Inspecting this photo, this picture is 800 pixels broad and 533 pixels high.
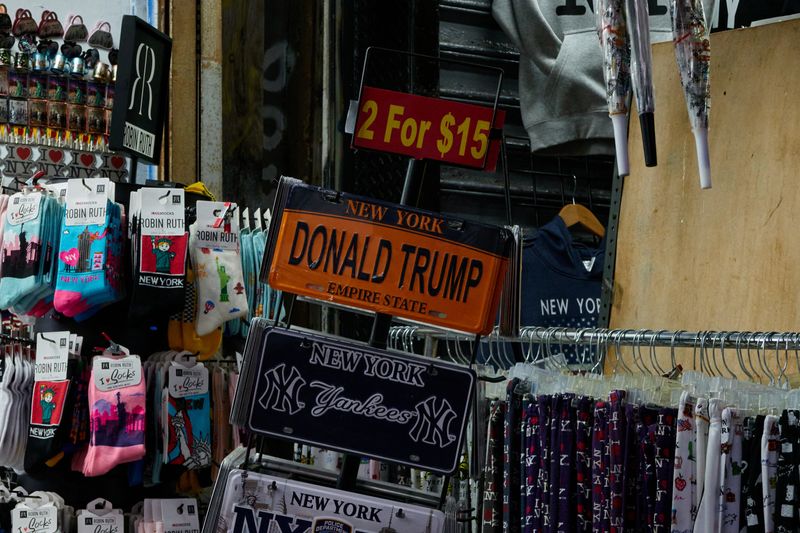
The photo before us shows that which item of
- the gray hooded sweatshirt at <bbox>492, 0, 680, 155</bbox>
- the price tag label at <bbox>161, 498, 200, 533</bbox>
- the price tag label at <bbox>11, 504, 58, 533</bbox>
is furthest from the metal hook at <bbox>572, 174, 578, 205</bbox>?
the price tag label at <bbox>11, 504, 58, 533</bbox>

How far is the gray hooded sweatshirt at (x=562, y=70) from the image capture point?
5855 millimetres

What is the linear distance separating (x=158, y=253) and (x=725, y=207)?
2135 mm

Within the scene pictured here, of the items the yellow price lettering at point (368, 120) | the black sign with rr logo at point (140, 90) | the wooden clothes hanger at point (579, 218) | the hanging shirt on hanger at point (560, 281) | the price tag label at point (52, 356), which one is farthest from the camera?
the wooden clothes hanger at point (579, 218)

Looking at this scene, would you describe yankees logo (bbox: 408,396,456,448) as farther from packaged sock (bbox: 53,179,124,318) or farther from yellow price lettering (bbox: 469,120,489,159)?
packaged sock (bbox: 53,179,124,318)

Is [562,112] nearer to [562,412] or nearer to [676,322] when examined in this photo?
[676,322]

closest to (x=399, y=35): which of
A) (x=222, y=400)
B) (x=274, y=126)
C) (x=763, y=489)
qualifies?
(x=274, y=126)

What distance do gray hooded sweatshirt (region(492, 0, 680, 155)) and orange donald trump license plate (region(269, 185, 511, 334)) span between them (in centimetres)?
353

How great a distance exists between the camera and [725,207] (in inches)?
158

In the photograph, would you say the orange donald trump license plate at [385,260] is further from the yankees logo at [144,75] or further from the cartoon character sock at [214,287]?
the yankees logo at [144,75]

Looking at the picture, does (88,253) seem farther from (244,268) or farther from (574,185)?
(574,185)

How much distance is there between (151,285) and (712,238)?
2116 mm

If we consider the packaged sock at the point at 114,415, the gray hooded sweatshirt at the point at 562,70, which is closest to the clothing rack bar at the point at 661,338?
the packaged sock at the point at 114,415

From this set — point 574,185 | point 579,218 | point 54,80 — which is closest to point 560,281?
point 579,218

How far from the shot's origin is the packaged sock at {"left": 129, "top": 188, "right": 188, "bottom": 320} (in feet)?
Result: 13.0
